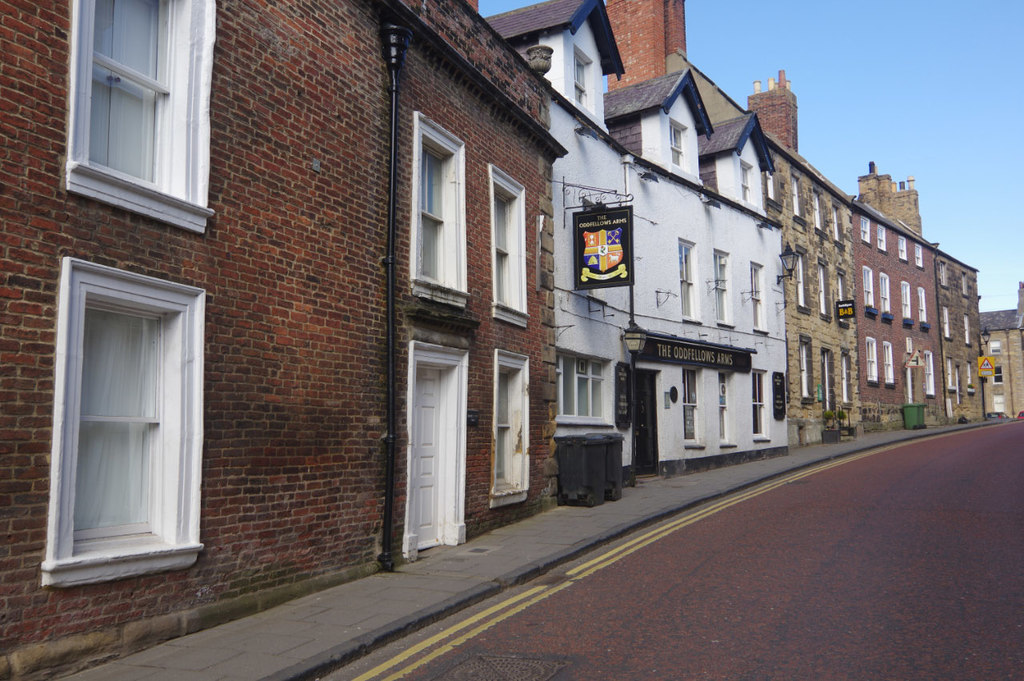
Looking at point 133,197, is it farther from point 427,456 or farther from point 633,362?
point 633,362

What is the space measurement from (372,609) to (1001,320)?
73330 mm

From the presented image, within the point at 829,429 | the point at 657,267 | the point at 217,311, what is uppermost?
the point at 657,267

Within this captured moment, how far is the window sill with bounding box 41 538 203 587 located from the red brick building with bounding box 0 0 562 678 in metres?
0.02

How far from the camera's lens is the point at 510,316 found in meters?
11.7

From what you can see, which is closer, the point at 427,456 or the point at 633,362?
the point at 427,456

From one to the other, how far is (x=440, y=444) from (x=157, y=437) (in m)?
4.36

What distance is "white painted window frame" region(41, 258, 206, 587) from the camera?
17.2 feet

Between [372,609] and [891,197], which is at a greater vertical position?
[891,197]

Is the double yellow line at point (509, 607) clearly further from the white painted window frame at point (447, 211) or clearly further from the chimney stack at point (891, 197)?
the chimney stack at point (891, 197)

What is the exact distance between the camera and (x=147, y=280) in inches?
232

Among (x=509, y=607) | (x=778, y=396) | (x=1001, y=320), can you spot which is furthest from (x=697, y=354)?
(x=1001, y=320)

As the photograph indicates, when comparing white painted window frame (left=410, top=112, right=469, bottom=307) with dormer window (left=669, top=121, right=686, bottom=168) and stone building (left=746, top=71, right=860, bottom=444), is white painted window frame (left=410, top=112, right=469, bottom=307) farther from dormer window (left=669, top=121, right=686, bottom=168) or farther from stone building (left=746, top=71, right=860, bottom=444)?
stone building (left=746, top=71, right=860, bottom=444)

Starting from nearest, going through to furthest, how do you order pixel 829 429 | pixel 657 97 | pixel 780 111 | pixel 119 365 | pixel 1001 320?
pixel 119 365 < pixel 657 97 < pixel 829 429 < pixel 780 111 < pixel 1001 320

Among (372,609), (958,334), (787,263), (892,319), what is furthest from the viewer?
(958,334)
